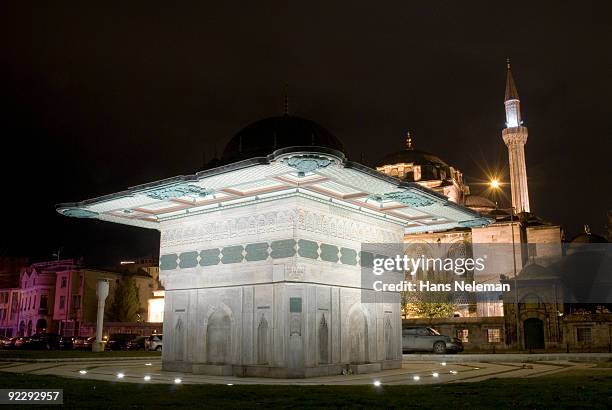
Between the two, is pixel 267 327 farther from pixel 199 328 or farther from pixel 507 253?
pixel 507 253

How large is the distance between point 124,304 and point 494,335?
108 ft

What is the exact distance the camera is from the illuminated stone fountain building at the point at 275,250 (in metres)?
12.9

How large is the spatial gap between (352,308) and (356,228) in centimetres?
204

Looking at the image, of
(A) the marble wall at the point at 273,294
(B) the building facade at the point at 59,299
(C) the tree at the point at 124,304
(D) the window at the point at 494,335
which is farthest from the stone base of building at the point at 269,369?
(C) the tree at the point at 124,304

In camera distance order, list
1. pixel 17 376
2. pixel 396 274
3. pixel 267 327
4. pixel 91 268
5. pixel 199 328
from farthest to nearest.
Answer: pixel 91 268 < pixel 396 274 < pixel 199 328 < pixel 267 327 < pixel 17 376

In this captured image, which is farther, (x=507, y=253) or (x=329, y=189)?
(x=507, y=253)

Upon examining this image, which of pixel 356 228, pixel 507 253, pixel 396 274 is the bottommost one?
pixel 396 274

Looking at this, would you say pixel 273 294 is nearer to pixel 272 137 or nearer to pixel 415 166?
pixel 272 137

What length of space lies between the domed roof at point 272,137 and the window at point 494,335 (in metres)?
21.6

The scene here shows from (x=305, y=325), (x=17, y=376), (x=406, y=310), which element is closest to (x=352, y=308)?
(x=305, y=325)

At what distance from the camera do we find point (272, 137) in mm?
15469

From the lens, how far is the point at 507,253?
165 ft

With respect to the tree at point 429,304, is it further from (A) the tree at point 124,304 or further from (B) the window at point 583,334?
(A) the tree at point 124,304

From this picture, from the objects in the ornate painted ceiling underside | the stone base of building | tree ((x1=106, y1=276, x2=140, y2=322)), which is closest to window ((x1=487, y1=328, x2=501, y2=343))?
the ornate painted ceiling underside
